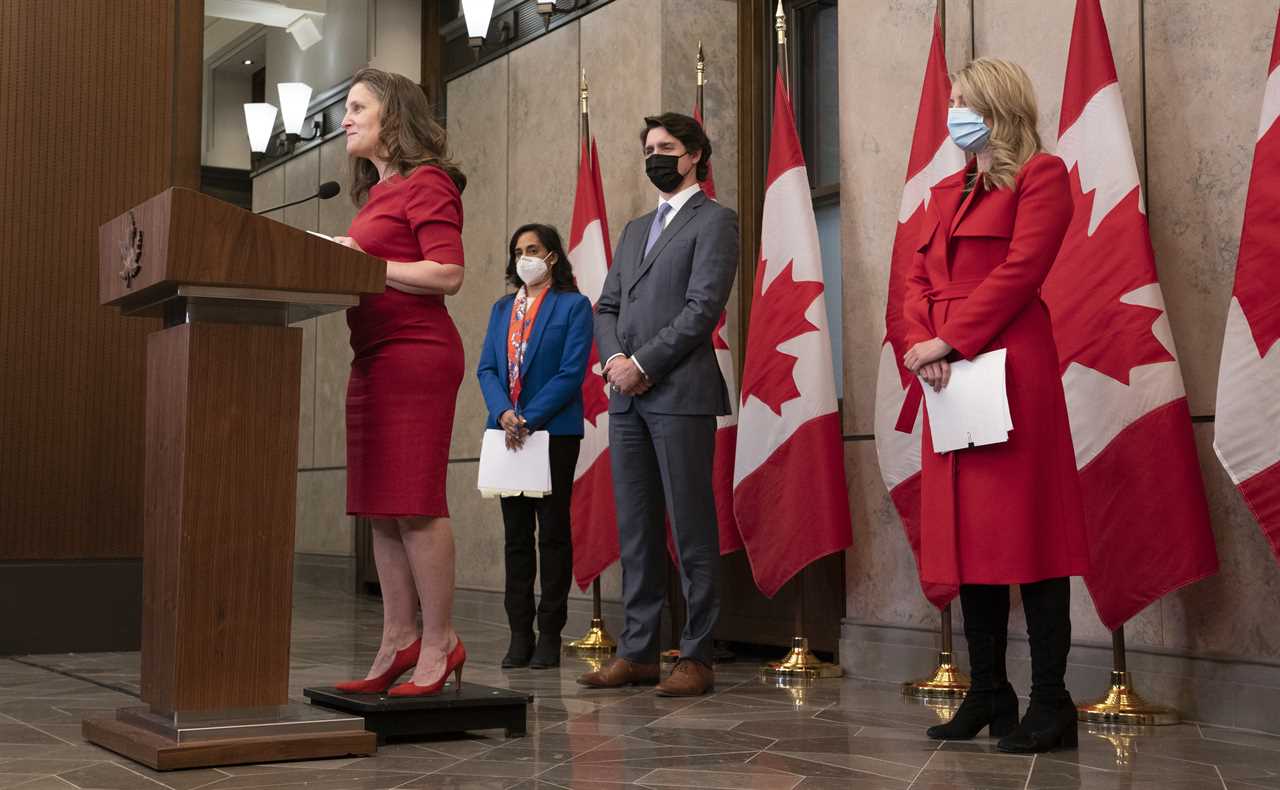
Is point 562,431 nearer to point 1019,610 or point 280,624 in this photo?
point 1019,610

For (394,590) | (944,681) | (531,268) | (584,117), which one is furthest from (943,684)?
(584,117)

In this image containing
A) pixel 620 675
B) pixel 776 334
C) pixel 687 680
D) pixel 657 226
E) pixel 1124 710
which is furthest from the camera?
pixel 776 334

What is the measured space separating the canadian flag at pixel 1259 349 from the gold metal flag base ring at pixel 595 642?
2660 mm

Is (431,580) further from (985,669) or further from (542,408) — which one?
(542,408)

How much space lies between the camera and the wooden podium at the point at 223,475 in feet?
8.64

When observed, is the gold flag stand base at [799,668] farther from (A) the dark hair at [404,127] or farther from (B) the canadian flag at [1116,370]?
(A) the dark hair at [404,127]

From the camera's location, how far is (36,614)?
494 centimetres

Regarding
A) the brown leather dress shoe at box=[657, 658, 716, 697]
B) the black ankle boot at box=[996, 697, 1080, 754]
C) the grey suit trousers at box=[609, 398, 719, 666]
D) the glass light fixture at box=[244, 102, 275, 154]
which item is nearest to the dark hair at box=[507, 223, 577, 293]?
the grey suit trousers at box=[609, 398, 719, 666]

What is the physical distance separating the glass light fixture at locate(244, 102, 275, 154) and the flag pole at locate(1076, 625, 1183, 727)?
615 centimetres

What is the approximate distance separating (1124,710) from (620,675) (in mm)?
1399

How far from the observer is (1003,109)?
10.1 ft

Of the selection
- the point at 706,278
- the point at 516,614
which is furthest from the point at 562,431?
the point at 706,278

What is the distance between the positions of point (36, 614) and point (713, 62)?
337 centimetres

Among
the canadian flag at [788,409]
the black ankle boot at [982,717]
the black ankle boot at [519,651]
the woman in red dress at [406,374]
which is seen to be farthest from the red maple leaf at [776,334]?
the woman in red dress at [406,374]
